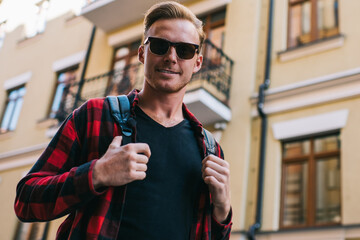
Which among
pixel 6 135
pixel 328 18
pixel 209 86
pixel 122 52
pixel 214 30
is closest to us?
pixel 328 18

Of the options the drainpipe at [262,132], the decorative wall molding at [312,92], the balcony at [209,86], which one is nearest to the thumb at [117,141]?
the drainpipe at [262,132]

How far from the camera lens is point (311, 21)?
8758 mm

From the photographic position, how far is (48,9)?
1491cm

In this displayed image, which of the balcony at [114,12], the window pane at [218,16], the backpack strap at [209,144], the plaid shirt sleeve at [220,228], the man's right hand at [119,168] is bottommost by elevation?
the plaid shirt sleeve at [220,228]

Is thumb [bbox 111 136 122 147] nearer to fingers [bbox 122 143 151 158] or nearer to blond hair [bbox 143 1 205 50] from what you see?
fingers [bbox 122 143 151 158]

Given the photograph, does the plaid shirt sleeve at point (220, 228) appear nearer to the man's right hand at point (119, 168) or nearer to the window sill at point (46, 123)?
the man's right hand at point (119, 168)

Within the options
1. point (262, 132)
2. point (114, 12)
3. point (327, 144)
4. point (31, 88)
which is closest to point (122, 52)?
point (114, 12)

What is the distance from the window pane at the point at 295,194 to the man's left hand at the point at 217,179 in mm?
5879

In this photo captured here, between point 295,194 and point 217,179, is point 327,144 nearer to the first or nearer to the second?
point 295,194

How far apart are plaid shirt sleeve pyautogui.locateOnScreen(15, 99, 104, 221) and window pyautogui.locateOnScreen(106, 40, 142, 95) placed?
8.05 metres

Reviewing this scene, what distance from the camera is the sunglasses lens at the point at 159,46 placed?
6.09 feet

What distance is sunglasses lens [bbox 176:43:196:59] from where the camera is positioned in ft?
6.13

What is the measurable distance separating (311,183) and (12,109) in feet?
30.7

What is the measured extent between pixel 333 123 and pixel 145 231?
6.44m
